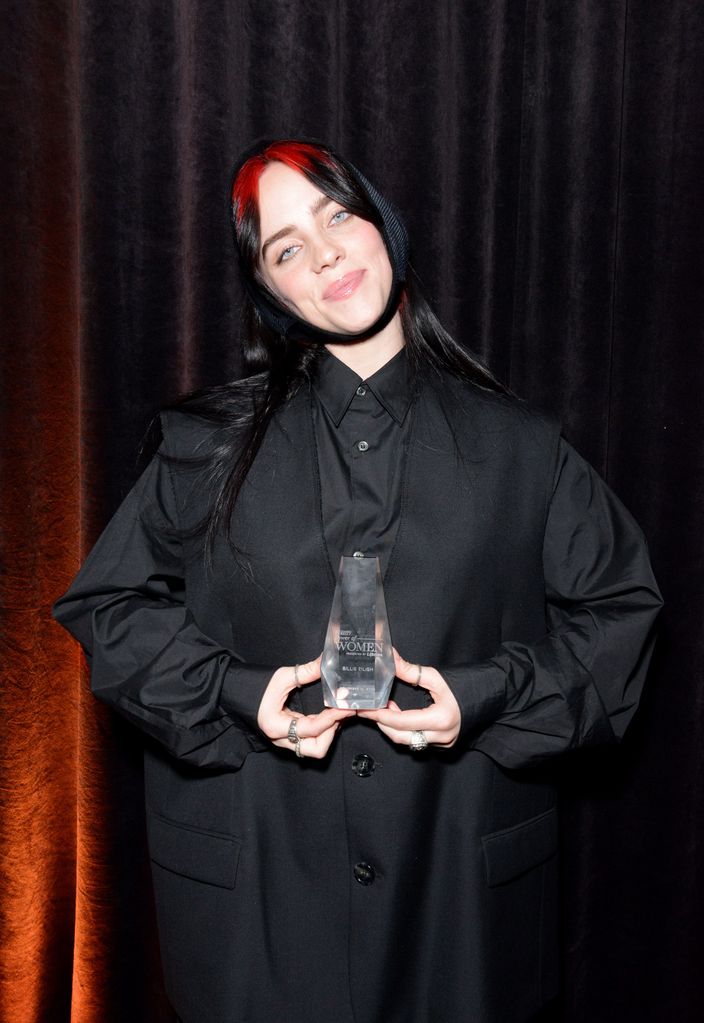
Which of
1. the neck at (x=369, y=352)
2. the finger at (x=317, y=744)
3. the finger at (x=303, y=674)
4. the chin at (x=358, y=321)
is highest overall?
the chin at (x=358, y=321)

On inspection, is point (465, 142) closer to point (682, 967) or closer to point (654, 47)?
point (654, 47)

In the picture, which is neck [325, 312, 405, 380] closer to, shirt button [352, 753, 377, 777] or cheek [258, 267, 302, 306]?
cheek [258, 267, 302, 306]

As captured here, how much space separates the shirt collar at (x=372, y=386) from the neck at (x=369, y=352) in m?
0.02

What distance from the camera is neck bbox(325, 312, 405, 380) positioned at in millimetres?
1460

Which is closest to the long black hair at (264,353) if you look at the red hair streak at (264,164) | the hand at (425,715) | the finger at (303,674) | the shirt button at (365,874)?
the red hair streak at (264,164)

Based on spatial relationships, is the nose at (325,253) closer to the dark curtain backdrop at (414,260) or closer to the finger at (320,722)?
the dark curtain backdrop at (414,260)

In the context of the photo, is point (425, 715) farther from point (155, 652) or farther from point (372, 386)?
point (372, 386)

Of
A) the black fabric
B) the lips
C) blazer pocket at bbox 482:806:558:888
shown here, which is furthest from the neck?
blazer pocket at bbox 482:806:558:888

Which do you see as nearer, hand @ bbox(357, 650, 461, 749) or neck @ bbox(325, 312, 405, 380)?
hand @ bbox(357, 650, 461, 749)

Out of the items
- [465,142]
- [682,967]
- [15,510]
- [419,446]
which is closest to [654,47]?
[465,142]

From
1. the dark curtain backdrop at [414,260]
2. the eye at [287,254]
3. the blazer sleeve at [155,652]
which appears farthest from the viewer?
the dark curtain backdrop at [414,260]

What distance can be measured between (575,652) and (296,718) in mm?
417

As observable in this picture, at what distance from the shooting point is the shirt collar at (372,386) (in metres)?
1.40

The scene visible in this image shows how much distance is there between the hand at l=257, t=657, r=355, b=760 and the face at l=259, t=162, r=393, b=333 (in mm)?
513
